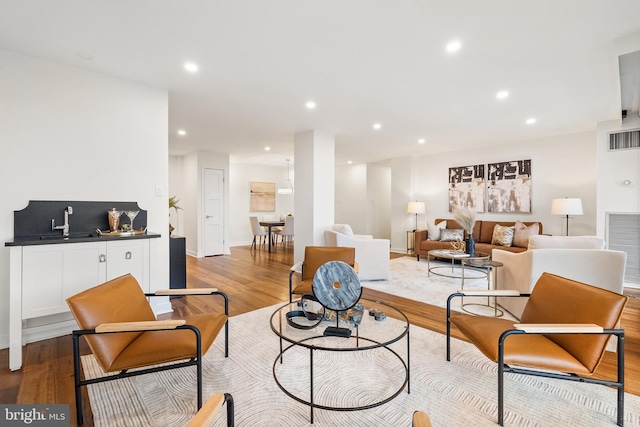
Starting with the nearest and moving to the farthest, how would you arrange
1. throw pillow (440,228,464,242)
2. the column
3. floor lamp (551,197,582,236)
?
1. floor lamp (551,197,582,236)
2. the column
3. throw pillow (440,228,464,242)

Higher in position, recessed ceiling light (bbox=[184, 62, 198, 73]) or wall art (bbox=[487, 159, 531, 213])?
recessed ceiling light (bbox=[184, 62, 198, 73])

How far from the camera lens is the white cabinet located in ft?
7.43

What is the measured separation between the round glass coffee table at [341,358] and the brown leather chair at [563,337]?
1.68 ft

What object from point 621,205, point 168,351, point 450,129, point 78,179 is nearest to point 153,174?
point 78,179

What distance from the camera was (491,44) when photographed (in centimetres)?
254

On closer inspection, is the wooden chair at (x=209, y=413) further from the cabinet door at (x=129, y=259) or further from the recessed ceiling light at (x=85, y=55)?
the recessed ceiling light at (x=85, y=55)

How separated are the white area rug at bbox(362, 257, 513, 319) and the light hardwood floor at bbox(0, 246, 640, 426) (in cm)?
25

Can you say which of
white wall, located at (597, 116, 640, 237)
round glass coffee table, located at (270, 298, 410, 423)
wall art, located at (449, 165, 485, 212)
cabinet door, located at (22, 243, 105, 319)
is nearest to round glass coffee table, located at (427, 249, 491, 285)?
wall art, located at (449, 165, 485, 212)

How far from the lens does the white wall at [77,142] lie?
2.64 metres

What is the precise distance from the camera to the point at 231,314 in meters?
3.33

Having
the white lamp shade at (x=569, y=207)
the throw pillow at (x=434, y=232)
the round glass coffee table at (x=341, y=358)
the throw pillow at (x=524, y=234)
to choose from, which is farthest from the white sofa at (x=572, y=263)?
the throw pillow at (x=434, y=232)

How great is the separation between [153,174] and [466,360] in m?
3.55

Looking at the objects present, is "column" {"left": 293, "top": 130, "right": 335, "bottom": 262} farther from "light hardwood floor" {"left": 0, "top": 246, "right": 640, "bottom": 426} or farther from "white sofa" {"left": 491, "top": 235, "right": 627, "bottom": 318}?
"white sofa" {"left": 491, "top": 235, "right": 627, "bottom": 318}

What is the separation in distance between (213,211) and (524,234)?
667 cm
